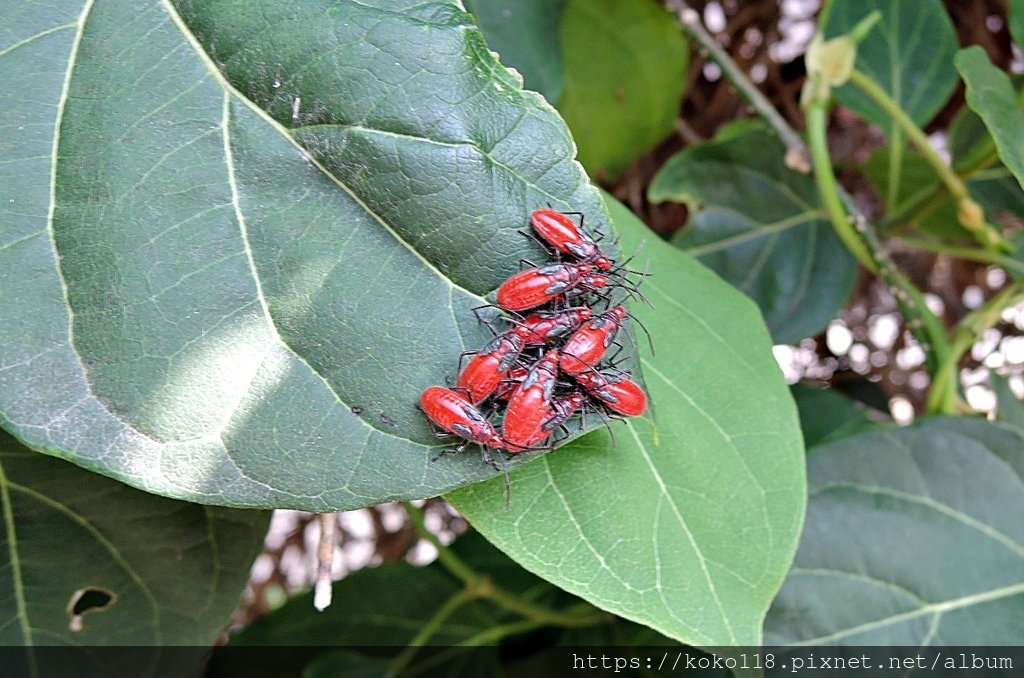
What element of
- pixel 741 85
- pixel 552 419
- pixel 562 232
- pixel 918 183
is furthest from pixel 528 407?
pixel 918 183

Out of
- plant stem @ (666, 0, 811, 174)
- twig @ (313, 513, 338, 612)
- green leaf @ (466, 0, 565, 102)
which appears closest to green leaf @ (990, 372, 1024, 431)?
plant stem @ (666, 0, 811, 174)

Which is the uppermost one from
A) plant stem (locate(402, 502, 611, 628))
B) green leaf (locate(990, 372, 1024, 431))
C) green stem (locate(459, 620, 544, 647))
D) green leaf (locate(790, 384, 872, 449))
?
green leaf (locate(990, 372, 1024, 431))

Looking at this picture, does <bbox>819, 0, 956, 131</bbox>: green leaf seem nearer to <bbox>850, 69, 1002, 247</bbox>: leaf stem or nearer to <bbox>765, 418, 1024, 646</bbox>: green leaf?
<bbox>850, 69, 1002, 247</bbox>: leaf stem

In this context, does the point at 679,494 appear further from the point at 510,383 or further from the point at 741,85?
the point at 741,85

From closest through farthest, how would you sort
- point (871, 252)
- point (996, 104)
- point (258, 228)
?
point (258, 228) → point (996, 104) → point (871, 252)

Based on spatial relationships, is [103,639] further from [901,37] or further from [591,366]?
[901,37]

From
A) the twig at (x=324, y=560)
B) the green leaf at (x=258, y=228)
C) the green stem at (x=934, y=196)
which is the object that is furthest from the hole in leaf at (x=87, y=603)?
the green stem at (x=934, y=196)

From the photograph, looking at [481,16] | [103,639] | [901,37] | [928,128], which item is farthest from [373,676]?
[928,128]

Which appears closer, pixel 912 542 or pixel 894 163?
pixel 912 542
